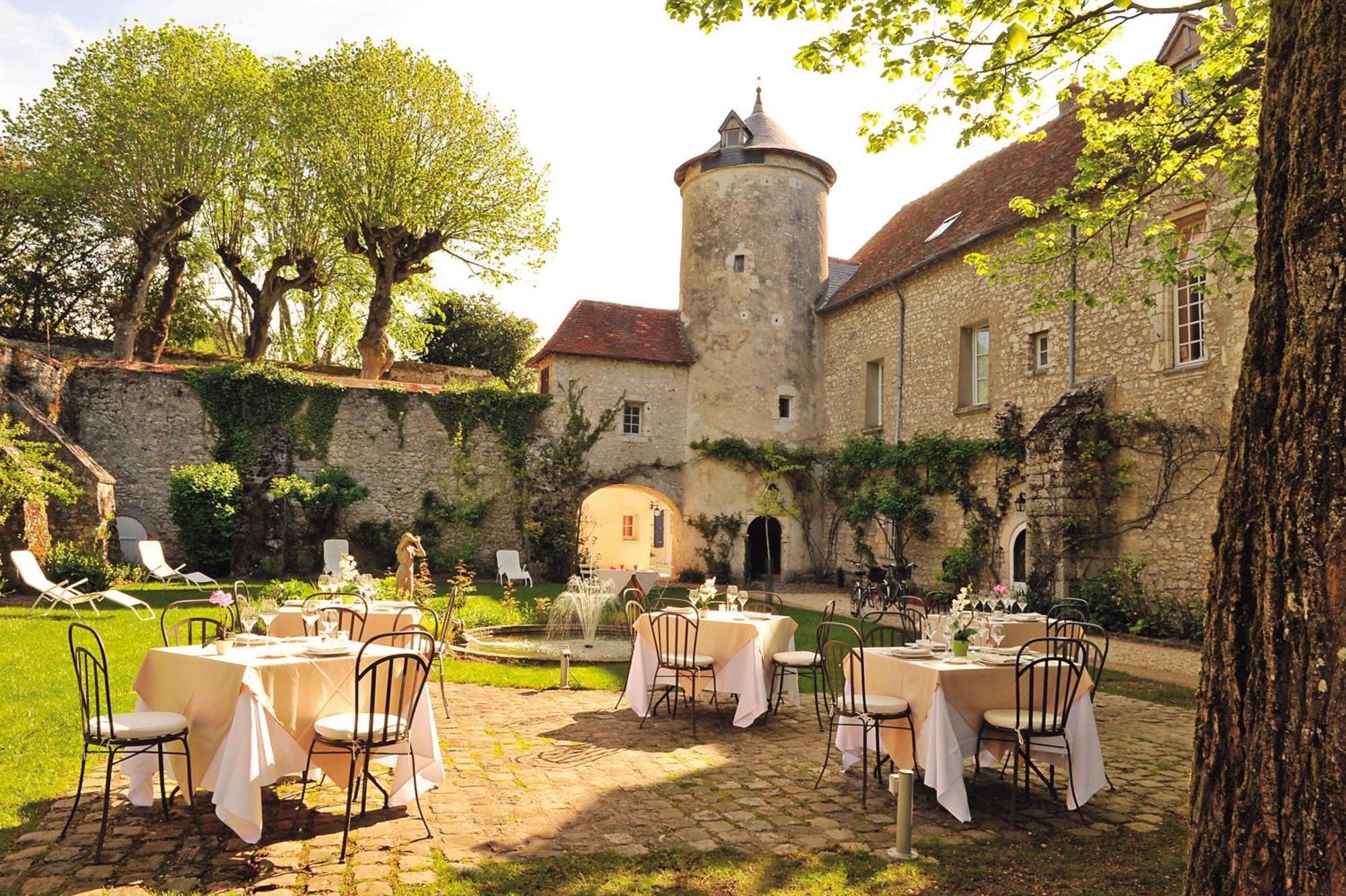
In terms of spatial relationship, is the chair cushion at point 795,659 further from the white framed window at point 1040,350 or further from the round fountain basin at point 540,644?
the white framed window at point 1040,350

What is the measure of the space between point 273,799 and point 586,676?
14.0ft

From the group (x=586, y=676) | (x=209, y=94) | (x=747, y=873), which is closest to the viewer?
(x=747, y=873)

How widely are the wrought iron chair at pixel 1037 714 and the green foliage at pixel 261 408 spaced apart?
55.1ft

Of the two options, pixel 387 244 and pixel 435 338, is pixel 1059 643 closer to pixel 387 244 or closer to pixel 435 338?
pixel 387 244

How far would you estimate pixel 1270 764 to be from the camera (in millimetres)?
2332

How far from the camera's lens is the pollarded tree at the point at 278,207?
71.5 ft

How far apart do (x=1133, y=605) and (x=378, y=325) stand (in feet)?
56.0

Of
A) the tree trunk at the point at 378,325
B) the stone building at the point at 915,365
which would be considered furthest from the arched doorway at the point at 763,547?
the tree trunk at the point at 378,325

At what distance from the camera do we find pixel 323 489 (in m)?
18.1

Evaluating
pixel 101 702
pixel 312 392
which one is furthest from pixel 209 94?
pixel 101 702

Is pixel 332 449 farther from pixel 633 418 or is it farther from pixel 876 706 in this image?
pixel 876 706

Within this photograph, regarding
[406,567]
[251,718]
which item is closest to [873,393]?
[406,567]

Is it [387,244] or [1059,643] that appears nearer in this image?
[1059,643]

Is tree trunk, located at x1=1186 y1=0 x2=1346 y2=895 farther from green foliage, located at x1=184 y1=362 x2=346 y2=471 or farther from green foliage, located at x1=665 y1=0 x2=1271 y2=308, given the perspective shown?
green foliage, located at x1=184 y1=362 x2=346 y2=471
